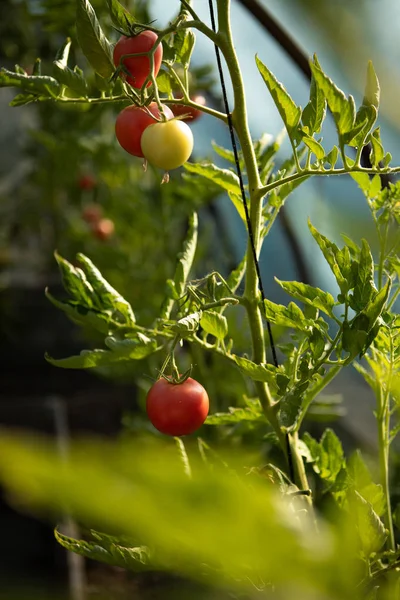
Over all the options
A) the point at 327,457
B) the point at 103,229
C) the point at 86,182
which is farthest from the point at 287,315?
the point at 86,182

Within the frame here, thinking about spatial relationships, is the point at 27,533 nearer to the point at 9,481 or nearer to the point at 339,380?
the point at 339,380

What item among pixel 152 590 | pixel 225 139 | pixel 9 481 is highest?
pixel 9 481

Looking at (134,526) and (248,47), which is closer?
(134,526)

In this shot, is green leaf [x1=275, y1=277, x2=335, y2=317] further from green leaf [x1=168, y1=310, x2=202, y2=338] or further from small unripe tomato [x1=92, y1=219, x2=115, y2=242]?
small unripe tomato [x1=92, y1=219, x2=115, y2=242]

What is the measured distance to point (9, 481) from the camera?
119mm

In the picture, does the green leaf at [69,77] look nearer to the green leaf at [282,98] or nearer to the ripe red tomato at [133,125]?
the ripe red tomato at [133,125]

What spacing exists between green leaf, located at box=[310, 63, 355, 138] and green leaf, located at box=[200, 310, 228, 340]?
0.66 ft

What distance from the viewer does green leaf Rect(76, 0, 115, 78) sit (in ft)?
1.89

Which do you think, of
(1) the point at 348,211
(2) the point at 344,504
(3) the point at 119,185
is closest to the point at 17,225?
(3) the point at 119,185

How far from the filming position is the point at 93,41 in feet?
1.96

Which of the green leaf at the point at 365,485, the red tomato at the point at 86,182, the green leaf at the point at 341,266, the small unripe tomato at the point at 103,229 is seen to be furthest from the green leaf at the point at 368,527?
→ the red tomato at the point at 86,182

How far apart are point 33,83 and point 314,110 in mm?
254

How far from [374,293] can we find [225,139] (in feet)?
6.53

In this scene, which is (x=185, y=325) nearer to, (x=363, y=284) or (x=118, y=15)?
(x=363, y=284)
